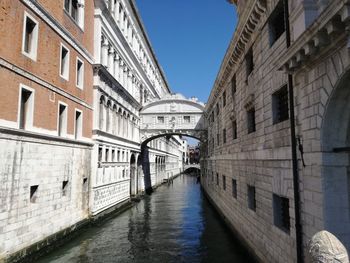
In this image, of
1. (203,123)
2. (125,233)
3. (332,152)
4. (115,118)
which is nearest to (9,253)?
(125,233)

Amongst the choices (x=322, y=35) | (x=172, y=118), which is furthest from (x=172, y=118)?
(x=322, y=35)

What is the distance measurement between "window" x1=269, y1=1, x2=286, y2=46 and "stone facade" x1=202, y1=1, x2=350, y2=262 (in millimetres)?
24

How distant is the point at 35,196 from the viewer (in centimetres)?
1041

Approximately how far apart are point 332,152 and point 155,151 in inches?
1334

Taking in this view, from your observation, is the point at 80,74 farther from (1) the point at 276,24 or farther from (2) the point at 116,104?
(1) the point at 276,24

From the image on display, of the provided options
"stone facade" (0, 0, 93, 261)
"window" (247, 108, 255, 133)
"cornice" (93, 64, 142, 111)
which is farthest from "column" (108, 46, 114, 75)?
"window" (247, 108, 255, 133)

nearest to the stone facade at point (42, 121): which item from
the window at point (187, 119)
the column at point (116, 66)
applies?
the column at point (116, 66)

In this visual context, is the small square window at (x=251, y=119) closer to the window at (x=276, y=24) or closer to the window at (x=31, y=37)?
the window at (x=276, y=24)

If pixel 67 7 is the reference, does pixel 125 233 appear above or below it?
below

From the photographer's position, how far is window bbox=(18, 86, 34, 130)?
9921 millimetres

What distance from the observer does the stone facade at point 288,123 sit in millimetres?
5199

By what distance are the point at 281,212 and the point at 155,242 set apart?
642 centimetres

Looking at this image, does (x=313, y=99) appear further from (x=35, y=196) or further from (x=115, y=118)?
(x=115, y=118)

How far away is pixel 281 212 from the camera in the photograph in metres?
7.87
